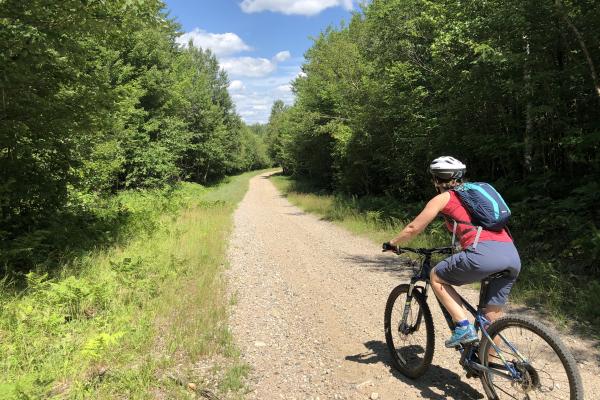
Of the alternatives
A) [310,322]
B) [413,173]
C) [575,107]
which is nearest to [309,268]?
[310,322]

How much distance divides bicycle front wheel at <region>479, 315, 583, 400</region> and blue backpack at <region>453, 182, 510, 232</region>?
76 cm

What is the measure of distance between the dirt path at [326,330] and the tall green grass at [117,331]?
1.45 feet

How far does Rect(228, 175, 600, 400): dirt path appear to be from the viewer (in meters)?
4.15

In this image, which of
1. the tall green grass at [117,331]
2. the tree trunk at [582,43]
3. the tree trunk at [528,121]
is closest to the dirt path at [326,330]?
the tall green grass at [117,331]

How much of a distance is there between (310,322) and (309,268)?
10.8ft

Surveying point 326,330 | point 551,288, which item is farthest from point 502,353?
point 551,288

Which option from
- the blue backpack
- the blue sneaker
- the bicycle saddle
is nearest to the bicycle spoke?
the blue sneaker

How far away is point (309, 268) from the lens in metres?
9.26

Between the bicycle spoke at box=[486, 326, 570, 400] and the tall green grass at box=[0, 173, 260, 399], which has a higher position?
the bicycle spoke at box=[486, 326, 570, 400]

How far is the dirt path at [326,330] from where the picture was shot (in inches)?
163

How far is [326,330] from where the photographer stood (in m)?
5.65

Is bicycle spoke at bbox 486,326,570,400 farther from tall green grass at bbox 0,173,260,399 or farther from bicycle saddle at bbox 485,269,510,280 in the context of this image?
tall green grass at bbox 0,173,260,399

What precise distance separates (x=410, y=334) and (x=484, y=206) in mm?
1737

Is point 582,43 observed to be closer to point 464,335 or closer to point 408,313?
point 408,313
